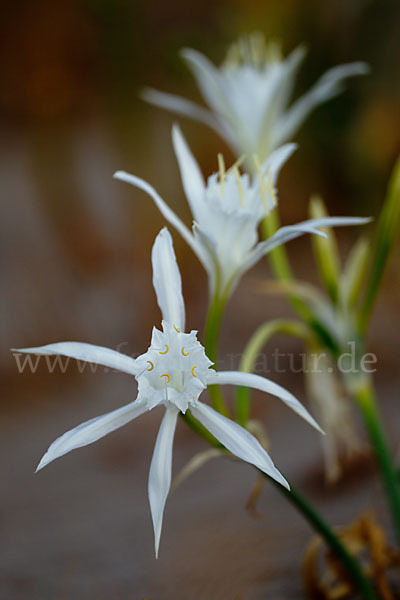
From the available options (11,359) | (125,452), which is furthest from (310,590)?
(11,359)

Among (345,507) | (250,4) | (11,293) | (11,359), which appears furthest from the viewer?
(250,4)

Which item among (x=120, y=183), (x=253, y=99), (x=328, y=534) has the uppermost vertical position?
(x=120, y=183)

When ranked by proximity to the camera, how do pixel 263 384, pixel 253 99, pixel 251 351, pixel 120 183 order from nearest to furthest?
pixel 263 384
pixel 251 351
pixel 253 99
pixel 120 183

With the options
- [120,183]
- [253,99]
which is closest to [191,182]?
[253,99]

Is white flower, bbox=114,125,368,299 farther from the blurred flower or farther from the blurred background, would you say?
the blurred background

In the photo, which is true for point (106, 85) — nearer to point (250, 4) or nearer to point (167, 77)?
point (167, 77)

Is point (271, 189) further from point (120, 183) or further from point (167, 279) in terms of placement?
point (120, 183)

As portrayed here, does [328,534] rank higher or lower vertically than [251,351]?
lower
